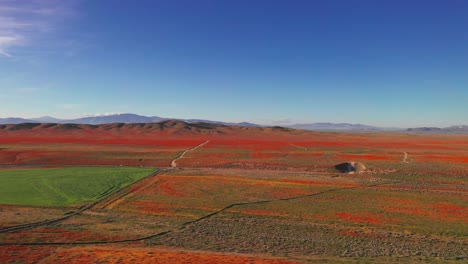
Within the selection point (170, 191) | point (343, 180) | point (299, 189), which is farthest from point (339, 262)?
point (343, 180)

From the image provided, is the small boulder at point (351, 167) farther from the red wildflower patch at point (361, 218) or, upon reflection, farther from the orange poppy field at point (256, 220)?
the red wildflower patch at point (361, 218)

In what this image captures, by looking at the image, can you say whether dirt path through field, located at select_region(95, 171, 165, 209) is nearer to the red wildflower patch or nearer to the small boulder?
the red wildflower patch

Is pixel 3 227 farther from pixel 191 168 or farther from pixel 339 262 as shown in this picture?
pixel 191 168

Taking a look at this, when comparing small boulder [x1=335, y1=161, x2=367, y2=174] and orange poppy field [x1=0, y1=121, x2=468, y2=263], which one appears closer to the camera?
orange poppy field [x1=0, y1=121, x2=468, y2=263]

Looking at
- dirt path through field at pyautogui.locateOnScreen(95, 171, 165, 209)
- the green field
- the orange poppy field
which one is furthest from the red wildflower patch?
the green field

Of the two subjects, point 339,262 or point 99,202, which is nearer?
point 339,262

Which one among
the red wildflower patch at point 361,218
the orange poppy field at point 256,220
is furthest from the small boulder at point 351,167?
the red wildflower patch at point 361,218

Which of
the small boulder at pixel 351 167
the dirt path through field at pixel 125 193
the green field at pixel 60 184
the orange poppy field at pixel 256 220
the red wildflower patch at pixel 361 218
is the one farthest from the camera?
the small boulder at pixel 351 167

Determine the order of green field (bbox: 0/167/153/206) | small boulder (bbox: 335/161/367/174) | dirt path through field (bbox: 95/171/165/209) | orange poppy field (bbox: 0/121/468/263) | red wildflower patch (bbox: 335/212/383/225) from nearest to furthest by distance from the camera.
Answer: orange poppy field (bbox: 0/121/468/263)
red wildflower patch (bbox: 335/212/383/225)
dirt path through field (bbox: 95/171/165/209)
green field (bbox: 0/167/153/206)
small boulder (bbox: 335/161/367/174)
